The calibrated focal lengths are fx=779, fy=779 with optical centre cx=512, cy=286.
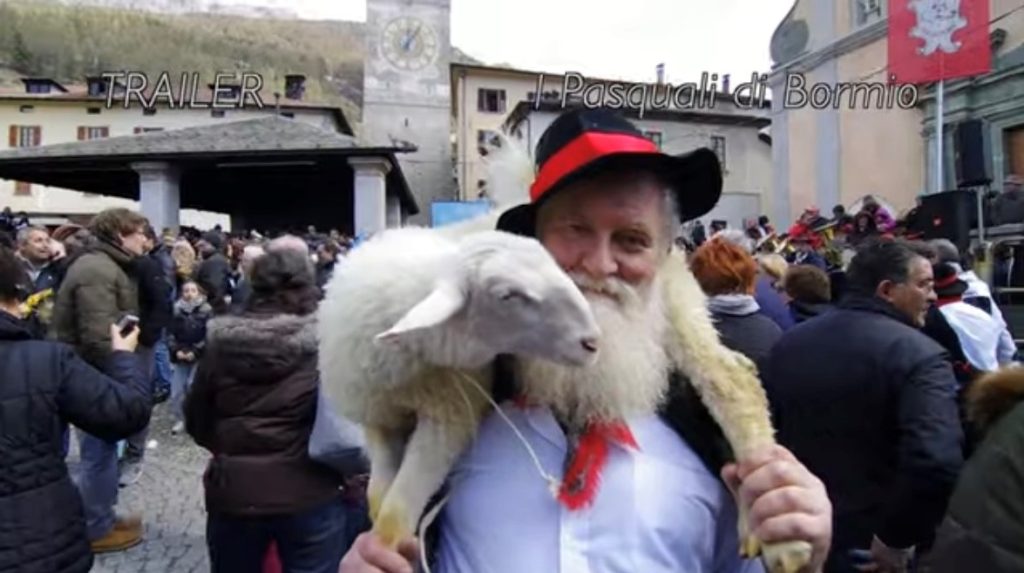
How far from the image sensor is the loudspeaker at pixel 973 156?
841 centimetres

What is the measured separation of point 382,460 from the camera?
1.43 meters

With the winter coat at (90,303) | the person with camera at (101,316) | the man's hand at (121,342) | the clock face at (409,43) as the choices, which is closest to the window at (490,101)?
the clock face at (409,43)

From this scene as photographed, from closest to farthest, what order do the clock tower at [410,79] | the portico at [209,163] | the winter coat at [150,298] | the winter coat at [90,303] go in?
1. the winter coat at [90,303]
2. the winter coat at [150,298]
3. the portico at [209,163]
4. the clock tower at [410,79]

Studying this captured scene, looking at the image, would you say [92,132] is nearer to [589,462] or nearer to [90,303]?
[90,303]

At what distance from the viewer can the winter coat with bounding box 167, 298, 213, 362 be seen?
25.4 ft

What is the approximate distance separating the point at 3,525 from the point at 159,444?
17.4 ft

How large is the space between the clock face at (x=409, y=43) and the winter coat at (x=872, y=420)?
4925 centimetres

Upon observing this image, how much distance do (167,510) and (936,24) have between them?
13.0 m

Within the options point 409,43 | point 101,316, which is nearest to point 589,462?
point 101,316

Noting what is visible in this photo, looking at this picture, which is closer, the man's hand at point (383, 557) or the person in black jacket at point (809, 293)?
the man's hand at point (383, 557)

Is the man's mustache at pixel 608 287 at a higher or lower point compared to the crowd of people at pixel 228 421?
higher

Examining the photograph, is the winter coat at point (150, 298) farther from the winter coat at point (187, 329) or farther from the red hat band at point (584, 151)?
the red hat band at point (584, 151)

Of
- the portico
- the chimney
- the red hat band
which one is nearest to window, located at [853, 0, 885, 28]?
the portico

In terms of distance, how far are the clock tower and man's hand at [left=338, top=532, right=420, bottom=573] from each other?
4811 cm
